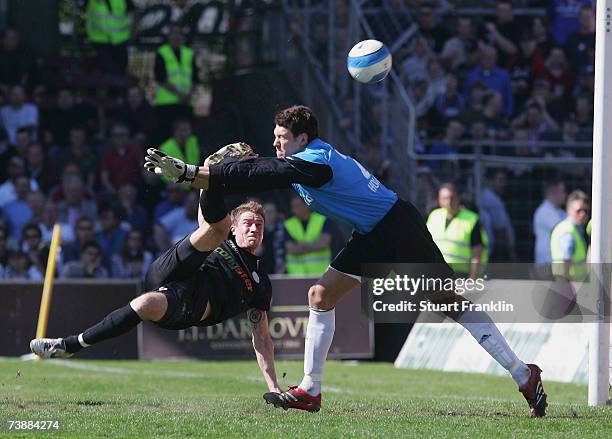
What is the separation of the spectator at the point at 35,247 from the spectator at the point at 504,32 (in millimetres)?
8112

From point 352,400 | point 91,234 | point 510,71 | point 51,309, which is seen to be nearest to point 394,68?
point 510,71

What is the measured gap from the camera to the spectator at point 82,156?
19250 millimetres

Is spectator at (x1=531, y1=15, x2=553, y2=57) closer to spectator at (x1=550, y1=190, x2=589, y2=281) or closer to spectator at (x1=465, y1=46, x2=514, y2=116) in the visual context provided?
spectator at (x1=465, y1=46, x2=514, y2=116)

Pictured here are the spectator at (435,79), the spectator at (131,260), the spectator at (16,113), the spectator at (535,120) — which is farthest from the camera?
the spectator at (535,120)

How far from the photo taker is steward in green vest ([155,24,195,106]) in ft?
64.6

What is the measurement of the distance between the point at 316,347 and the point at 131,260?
28.6 ft

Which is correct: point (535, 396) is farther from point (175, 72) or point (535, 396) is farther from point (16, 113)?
point (16, 113)

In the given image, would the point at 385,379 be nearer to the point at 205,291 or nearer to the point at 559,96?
the point at 205,291

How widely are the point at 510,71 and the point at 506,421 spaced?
13254mm

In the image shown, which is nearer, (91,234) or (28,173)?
(91,234)

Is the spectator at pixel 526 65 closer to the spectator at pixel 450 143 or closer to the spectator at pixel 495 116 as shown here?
the spectator at pixel 495 116

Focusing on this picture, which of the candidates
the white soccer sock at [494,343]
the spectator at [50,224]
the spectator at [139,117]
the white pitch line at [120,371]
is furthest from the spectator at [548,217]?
the white soccer sock at [494,343]

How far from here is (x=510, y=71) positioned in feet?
68.8

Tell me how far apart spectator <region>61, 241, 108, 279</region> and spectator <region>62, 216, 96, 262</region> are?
186 millimetres
